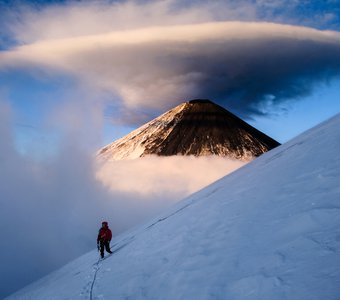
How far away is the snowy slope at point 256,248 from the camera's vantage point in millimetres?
6066

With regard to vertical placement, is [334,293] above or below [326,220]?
below

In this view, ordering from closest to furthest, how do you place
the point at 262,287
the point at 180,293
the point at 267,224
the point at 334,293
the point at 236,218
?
1. the point at 334,293
2. the point at 262,287
3. the point at 180,293
4. the point at 267,224
5. the point at 236,218

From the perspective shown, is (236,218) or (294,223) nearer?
(294,223)

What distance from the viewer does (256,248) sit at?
25.6 feet

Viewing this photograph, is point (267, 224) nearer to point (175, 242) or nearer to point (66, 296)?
point (175, 242)

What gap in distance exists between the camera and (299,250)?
6.65 m

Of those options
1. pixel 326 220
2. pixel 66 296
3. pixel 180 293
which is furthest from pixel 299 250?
pixel 66 296

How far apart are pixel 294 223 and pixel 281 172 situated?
18.2 ft

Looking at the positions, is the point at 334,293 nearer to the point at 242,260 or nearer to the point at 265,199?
the point at 242,260

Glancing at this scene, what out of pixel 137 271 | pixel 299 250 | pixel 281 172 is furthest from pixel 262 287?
pixel 281 172

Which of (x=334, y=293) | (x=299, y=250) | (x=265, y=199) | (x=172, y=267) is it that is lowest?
(x=334, y=293)

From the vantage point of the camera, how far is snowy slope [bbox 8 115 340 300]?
607 cm

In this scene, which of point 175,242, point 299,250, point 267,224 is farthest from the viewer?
point 175,242

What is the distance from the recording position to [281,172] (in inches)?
520
